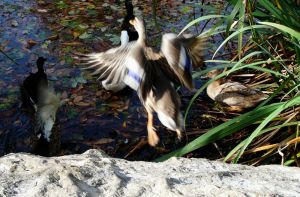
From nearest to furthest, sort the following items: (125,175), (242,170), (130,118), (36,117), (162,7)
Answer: (125,175), (242,170), (36,117), (130,118), (162,7)

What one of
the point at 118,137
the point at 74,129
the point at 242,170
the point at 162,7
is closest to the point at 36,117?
the point at 74,129

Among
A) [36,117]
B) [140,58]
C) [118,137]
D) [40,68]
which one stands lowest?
[118,137]

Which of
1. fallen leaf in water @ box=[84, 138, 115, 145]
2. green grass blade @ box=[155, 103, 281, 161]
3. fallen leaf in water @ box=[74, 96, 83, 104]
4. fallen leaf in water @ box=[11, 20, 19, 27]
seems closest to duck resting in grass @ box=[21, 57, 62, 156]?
fallen leaf in water @ box=[84, 138, 115, 145]

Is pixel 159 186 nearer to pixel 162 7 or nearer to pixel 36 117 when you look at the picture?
pixel 36 117

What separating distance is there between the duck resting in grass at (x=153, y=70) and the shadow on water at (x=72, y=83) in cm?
38

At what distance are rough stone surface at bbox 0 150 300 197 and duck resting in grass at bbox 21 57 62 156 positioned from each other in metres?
1.88

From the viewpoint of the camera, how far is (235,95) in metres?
4.31

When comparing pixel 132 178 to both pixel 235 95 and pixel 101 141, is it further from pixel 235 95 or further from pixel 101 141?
pixel 235 95

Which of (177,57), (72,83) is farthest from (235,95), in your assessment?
(72,83)

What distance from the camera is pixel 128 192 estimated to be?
1.62m

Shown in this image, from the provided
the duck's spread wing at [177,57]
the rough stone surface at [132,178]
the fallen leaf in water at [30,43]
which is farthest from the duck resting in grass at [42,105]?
the rough stone surface at [132,178]

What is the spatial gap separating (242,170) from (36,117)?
2.37m

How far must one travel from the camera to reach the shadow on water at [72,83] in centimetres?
404

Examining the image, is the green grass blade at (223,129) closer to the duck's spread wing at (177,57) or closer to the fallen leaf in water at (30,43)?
the duck's spread wing at (177,57)
